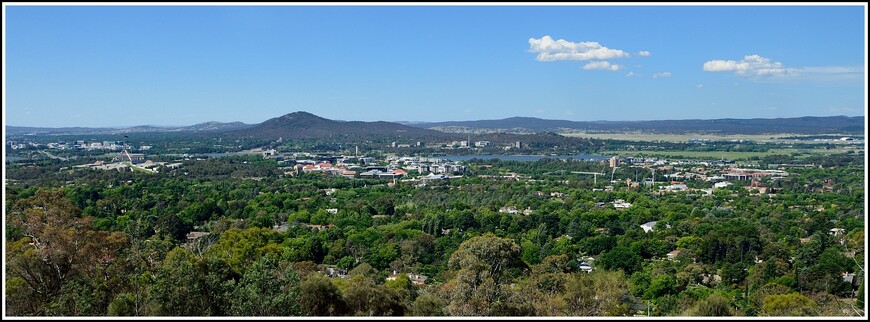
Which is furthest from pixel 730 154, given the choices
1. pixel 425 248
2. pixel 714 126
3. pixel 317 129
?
pixel 714 126

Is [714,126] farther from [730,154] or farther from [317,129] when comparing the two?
[730,154]

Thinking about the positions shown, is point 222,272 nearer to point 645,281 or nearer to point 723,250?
point 645,281

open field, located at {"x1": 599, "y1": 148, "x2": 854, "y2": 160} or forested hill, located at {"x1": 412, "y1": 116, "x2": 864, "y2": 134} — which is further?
forested hill, located at {"x1": 412, "y1": 116, "x2": 864, "y2": 134}

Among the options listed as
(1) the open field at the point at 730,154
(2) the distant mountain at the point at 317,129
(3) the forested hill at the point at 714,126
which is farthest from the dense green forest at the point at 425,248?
(3) the forested hill at the point at 714,126

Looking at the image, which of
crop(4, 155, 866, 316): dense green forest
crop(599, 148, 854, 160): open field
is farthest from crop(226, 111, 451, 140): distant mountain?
crop(4, 155, 866, 316): dense green forest

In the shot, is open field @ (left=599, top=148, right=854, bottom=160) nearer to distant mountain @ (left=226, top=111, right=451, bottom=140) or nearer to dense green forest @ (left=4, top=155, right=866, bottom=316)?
dense green forest @ (left=4, top=155, right=866, bottom=316)

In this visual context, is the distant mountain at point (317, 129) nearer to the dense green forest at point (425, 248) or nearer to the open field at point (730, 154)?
the open field at point (730, 154)

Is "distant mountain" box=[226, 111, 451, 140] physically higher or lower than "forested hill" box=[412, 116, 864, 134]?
lower
